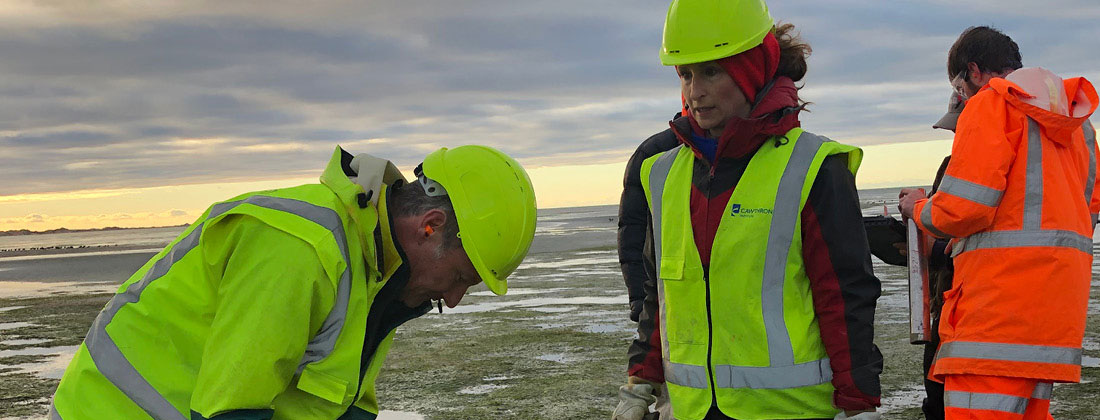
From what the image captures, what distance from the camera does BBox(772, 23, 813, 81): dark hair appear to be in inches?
123

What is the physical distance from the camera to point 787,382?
2754mm

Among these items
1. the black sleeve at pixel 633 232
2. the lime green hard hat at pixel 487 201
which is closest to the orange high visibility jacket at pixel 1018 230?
the black sleeve at pixel 633 232

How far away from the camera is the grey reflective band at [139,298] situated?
83.0 inches

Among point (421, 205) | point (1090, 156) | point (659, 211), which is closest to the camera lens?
point (421, 205)

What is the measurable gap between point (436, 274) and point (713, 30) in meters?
1.19

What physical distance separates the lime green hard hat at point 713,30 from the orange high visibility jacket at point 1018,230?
93 cm

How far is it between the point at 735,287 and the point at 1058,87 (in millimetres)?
1525

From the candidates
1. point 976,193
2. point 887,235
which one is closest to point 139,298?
point 976,193

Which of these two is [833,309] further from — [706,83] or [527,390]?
[527,390]

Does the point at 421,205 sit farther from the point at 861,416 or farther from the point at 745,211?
the point at 861,416

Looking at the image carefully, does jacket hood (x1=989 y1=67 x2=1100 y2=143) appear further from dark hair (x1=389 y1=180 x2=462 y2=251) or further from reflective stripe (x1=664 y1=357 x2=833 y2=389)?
dark hair (x1=389 y1=180 x2=462 y2=251)

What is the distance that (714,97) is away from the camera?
3000 millimetres

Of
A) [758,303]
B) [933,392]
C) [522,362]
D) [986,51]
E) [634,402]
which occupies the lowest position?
[522,362]

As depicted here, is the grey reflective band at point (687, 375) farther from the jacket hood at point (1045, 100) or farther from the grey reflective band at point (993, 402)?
the jacket hood at point (1045, 100)
